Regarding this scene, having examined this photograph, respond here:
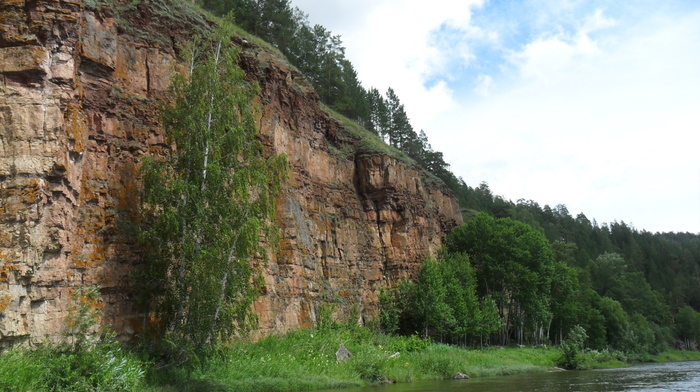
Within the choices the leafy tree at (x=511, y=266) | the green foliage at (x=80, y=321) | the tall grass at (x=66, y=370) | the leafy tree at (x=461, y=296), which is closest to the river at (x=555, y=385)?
the tall grass at (x=66, y=370)

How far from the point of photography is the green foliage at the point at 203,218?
61.6 feet

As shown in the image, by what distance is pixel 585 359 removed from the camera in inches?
1678

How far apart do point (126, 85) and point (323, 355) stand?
15768 millimetres

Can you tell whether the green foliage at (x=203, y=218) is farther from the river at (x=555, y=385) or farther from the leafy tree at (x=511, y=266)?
the leafy tree at (x=511, y=266)

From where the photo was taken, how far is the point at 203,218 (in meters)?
19.8

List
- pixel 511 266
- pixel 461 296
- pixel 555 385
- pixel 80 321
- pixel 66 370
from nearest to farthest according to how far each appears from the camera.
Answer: pixel 66 370, pixel 80 321, pixel 555 385, pixel 461 296, pixel 511 266

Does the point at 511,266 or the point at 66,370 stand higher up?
the point at 511,266

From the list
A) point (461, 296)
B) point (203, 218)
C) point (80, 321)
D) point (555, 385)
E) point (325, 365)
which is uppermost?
point (203, 218)

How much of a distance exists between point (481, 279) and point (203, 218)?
3999 centimetres

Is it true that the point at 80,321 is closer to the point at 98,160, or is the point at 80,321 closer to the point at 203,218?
the point at 203,218

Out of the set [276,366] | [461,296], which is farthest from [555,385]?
[461,296]

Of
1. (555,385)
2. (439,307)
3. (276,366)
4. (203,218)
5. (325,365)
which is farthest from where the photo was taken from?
(439,307)

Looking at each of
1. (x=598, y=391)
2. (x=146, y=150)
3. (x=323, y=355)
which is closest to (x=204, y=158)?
(x=146, y=150)

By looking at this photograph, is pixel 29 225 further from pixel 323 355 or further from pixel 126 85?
pixel 323 355
